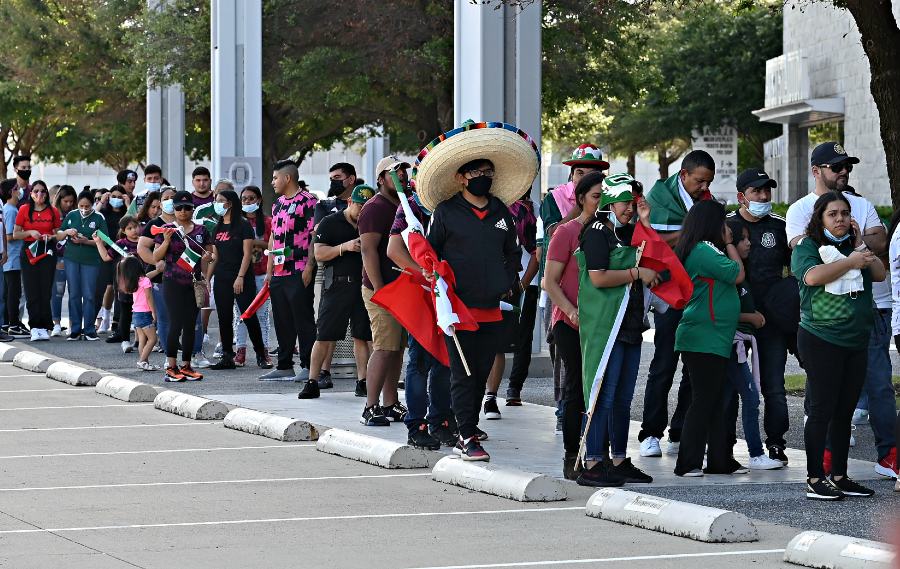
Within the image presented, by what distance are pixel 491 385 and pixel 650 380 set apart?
2328mm

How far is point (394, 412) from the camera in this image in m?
12.6

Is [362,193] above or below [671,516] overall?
above

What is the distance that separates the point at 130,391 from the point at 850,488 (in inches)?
285

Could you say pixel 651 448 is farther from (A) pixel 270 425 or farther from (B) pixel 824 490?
(A) pixel 270 425

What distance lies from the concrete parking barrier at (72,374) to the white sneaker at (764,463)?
760 cm

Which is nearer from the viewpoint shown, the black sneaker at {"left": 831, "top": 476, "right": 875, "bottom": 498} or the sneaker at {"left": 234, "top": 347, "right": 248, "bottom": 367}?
the black sneaker at {"left": 831, "top": 476, "right": 875, "bottom": 498}

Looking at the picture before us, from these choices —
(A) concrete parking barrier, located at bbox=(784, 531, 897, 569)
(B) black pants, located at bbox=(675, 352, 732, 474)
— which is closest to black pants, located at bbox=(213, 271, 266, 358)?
(B) black pants, located at bbox=(675, 352, 732, 474)

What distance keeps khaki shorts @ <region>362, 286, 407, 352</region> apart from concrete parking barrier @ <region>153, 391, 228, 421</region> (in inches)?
72.9

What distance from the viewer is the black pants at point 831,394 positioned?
917 cm

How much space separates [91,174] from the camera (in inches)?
4158

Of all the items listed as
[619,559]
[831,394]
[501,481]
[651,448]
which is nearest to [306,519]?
[501,481]

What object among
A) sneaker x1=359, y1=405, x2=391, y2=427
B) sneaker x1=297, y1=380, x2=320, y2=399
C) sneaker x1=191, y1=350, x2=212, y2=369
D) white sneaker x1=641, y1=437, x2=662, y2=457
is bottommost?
white sneaker x1=641, y1=437, x2=662, y2=457

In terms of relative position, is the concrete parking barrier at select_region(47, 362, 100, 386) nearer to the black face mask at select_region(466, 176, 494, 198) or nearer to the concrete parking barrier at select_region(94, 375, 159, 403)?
the concrete parking barrier at select_region(94, 375, 159, 403)

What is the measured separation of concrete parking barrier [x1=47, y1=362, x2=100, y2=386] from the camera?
52.3ft
